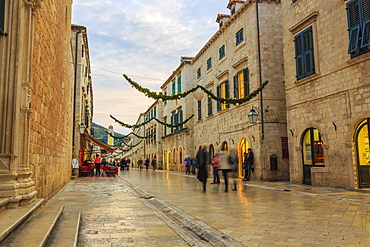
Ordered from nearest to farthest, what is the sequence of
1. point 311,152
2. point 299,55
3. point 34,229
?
point 34,229 < point 311,152 < point 299,55

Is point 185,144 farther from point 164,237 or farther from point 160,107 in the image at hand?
point 164,237

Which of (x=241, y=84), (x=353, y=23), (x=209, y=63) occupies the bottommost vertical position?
(x=241, y=84)

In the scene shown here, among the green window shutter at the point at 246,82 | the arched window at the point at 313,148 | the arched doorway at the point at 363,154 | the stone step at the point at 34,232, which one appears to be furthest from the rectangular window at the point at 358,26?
the stone step at the point at 34,232

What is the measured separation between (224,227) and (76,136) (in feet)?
64.8

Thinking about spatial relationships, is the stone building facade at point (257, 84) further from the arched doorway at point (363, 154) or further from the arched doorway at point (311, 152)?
the arched doorway at point (363, 154)

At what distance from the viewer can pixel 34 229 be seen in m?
4.85

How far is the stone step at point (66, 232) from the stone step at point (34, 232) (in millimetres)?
133

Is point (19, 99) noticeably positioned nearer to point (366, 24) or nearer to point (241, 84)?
point (366, 24)

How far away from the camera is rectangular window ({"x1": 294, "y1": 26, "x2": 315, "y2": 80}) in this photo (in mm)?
13906

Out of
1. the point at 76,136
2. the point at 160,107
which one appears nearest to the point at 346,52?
the point at 76,136

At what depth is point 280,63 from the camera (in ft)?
61.0

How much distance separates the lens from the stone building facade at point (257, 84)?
1794cm

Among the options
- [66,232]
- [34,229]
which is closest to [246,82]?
[66,232]

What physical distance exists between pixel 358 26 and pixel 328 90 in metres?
2.67
